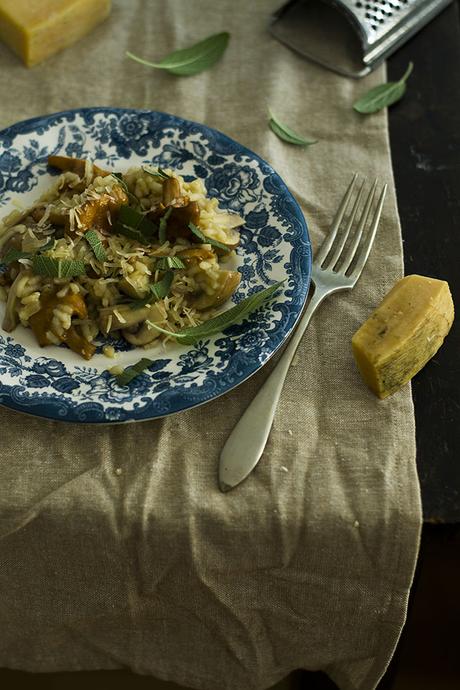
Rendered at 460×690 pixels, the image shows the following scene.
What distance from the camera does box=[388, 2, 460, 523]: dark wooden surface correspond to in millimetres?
1593

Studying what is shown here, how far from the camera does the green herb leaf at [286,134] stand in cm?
221

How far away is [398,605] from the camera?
5.05ft

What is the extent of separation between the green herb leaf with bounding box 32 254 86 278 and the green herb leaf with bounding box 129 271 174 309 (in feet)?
0.42

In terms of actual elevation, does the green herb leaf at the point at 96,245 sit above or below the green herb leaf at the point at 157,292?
above

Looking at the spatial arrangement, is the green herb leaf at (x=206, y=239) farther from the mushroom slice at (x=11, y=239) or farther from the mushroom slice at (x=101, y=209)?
the mushroom slice at (x=11, y=239)

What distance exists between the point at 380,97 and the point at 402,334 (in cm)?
97

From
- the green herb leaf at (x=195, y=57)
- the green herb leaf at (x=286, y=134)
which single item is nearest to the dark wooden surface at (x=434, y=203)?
the green herb leaf at (x=286, y=134)

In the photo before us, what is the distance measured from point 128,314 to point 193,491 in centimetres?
38

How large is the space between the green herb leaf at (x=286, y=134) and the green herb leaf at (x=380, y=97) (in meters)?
0.19

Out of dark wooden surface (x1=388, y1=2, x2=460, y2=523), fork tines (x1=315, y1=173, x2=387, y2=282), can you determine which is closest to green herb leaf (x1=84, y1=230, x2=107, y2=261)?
fork tines (x1=315, y1=173, x2=387, y2=282)

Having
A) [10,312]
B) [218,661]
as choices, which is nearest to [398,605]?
[218,661]

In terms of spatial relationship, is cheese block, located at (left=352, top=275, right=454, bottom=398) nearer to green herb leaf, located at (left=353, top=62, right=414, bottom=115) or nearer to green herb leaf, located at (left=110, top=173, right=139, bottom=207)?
green herb leaf, located at (left=110, top=173, right=139, bottom=207)

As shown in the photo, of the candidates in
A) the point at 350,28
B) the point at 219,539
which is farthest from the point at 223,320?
the point at 350,28

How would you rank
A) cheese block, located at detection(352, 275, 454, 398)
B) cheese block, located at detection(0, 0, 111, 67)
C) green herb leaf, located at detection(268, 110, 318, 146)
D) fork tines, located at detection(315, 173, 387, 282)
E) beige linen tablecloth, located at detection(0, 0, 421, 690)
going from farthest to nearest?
cheese block, located at detection(0, 0, 111, 67) → green herb leaf, located at detection(268, 110, 318, 146) → fork tines, located at detection(315, 173, 387, 282) → cheese block, located at detection(352, 275, 454, 398) → beige linen tablecloth, located at detection(0, 0, 421, 690)
